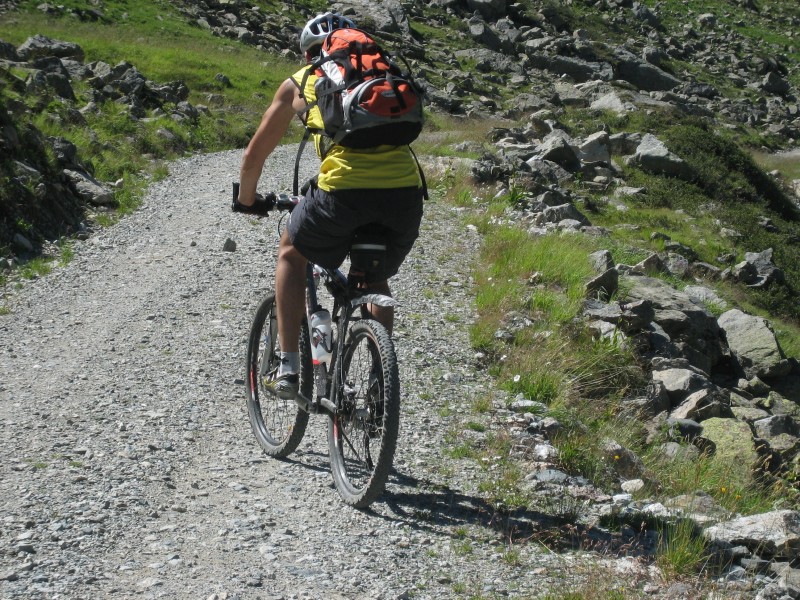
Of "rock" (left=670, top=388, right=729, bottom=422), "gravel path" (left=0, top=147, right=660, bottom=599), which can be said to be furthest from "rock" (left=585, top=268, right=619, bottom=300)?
"rock" (left=670, top=388, right=729, bottom=422)

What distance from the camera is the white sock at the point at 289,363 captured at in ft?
17.6

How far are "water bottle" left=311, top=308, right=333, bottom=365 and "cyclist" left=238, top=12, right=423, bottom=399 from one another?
17cm

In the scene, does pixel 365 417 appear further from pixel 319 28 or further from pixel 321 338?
pixel 319 28

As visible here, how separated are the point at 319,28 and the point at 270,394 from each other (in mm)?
2394

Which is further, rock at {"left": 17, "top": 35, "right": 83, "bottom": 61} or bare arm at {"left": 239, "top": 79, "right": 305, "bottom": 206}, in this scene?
rock at {"left": 17, "top": 35, "right": 83, "bottom": 61}

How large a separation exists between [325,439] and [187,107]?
18656mm

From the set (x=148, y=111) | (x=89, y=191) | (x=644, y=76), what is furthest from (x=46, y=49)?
(x=644, y=76)

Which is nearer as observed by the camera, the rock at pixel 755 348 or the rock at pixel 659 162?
the rock at pixel 755 348

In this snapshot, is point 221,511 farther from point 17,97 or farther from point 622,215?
point 622,215

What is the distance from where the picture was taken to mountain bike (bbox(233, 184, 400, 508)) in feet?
15.3

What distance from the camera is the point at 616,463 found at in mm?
6008

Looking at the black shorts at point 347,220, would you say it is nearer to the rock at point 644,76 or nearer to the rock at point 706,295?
the rock at point 706,295

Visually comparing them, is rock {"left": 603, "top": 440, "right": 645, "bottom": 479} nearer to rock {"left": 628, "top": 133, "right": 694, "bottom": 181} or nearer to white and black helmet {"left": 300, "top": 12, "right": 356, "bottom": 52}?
white and black helmet {"left": 300, "top": 12, "right": 356, "bottom": 52}

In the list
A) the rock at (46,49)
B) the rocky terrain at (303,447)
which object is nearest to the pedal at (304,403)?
the rocky terrain at (303,447)
